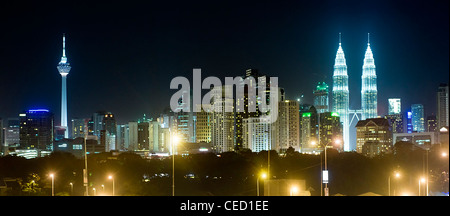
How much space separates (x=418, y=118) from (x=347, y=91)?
1383cm

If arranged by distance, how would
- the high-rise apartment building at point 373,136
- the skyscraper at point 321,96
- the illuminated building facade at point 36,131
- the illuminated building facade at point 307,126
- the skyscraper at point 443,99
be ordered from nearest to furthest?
the skyscraper at point 443,99
the illuminated building facade at point 36,131
the high-rise apartment building at point 373,136
the illuminated building facade at point 307,126
the skyscraper at point 321,96

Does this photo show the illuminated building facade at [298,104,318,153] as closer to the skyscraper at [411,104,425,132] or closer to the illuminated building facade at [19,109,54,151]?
the skyscraper at [411,104,425,132]

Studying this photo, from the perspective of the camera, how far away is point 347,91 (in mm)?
40312

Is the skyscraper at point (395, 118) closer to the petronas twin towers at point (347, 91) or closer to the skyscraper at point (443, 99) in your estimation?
the petronas twin towers at point (347, 91)

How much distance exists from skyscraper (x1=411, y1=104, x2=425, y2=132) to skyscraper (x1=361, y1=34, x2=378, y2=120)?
4.05 metres

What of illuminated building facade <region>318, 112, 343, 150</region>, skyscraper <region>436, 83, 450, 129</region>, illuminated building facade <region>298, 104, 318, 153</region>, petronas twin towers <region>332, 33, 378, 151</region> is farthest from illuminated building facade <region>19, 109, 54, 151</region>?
skyscraper <region>436, 83, 450, 129</region>

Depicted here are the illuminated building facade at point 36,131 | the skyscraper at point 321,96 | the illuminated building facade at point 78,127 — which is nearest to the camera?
the illuminated building facade at point 36,131

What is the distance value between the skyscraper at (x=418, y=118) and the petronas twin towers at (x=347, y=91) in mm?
4279

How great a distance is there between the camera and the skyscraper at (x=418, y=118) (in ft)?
84.2

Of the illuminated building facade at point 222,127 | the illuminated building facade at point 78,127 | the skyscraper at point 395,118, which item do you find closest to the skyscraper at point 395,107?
the skyscraper at point 395,118

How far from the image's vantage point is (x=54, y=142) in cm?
2466

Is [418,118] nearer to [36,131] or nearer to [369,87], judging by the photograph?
[369,87]
